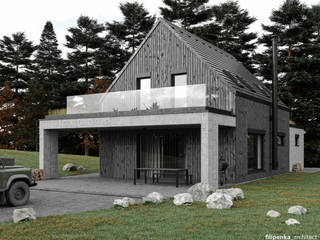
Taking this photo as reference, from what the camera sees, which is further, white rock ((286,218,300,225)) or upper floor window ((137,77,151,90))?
upper floor window ((137,77,151,90))

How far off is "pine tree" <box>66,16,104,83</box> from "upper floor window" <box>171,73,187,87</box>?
21450 mm

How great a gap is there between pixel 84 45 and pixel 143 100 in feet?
83.1

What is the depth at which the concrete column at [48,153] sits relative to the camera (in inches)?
658

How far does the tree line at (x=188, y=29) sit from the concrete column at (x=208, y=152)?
1893cm

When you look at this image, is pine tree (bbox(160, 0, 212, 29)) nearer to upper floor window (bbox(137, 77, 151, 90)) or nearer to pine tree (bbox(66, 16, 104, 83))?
pine tree (bbox(66, 16, 104, 83))

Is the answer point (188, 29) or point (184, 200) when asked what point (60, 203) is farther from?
point (188, 29)

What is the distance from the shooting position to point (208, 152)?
12.5m

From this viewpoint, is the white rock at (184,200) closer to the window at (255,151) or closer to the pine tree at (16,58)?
the window at (255,151)

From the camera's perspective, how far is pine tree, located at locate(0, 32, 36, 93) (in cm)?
4322

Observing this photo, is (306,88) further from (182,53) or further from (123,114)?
(123,114)

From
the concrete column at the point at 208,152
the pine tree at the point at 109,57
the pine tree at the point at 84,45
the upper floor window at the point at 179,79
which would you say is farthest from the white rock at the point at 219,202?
the pine tree at the point at 84,45

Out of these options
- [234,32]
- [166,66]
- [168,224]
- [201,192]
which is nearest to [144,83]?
[166,66]

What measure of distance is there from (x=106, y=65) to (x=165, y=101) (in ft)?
76.6

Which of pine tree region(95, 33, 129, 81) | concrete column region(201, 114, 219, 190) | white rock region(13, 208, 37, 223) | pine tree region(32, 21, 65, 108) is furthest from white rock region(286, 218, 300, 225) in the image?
pine tree region(32, 21, 65, 108)
